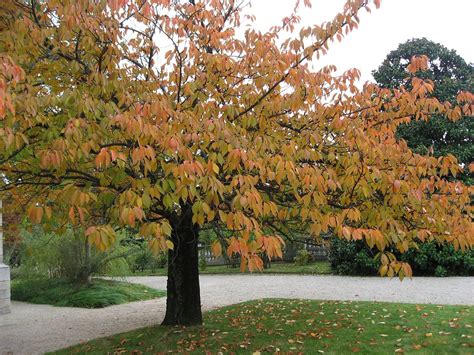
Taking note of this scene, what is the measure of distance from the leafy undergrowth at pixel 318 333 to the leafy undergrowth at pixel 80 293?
4.50 meters

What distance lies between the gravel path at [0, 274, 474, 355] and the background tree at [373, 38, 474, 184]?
4828mm

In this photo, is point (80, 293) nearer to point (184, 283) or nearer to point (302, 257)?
point (184, 283)

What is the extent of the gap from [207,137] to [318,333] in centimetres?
400

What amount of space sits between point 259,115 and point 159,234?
8.32 ft

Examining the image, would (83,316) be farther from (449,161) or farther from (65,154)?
(449,161)

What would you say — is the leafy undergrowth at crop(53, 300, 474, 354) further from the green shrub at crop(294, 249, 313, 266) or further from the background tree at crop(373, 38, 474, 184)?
the green shrub at crop(294, 249, 313, 266)

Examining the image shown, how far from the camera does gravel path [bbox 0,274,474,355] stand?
314 inches

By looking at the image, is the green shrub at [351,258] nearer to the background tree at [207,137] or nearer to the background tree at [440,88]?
the background tree at [440,88]

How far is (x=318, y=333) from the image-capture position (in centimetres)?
671

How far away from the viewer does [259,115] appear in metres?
5.27

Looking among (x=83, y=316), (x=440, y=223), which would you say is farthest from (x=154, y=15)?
(x=83, y=316)

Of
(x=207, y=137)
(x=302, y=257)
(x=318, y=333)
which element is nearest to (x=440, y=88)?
(x=302, y=257)

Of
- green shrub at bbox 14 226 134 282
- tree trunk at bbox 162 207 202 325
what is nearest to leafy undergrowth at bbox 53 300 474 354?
tree trunk at bbox 162 207 202 325

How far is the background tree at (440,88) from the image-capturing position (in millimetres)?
16234
